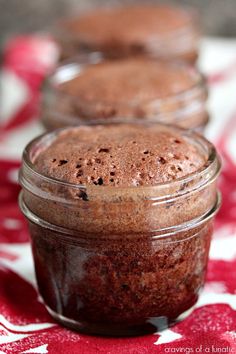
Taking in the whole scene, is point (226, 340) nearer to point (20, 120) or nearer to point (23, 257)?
point (23, 257)

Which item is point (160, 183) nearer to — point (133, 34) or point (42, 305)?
point (42, 305)

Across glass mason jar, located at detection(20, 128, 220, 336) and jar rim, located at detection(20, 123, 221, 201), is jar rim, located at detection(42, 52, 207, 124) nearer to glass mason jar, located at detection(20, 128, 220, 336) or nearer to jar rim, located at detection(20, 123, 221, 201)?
jar rim, located at detection(20, 123, 221, 201)

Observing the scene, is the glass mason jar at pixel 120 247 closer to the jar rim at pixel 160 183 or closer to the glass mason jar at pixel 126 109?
the jar rim at pixel 160 183

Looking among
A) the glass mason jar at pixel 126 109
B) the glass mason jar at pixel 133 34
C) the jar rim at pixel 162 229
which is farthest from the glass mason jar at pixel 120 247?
the glass mason jar at pixel 133 34

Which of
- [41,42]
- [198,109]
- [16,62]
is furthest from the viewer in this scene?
[41,42]

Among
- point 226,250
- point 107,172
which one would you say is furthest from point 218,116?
point 107,172

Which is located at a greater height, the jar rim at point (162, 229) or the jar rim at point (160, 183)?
the jar rim at point (160, 183)
